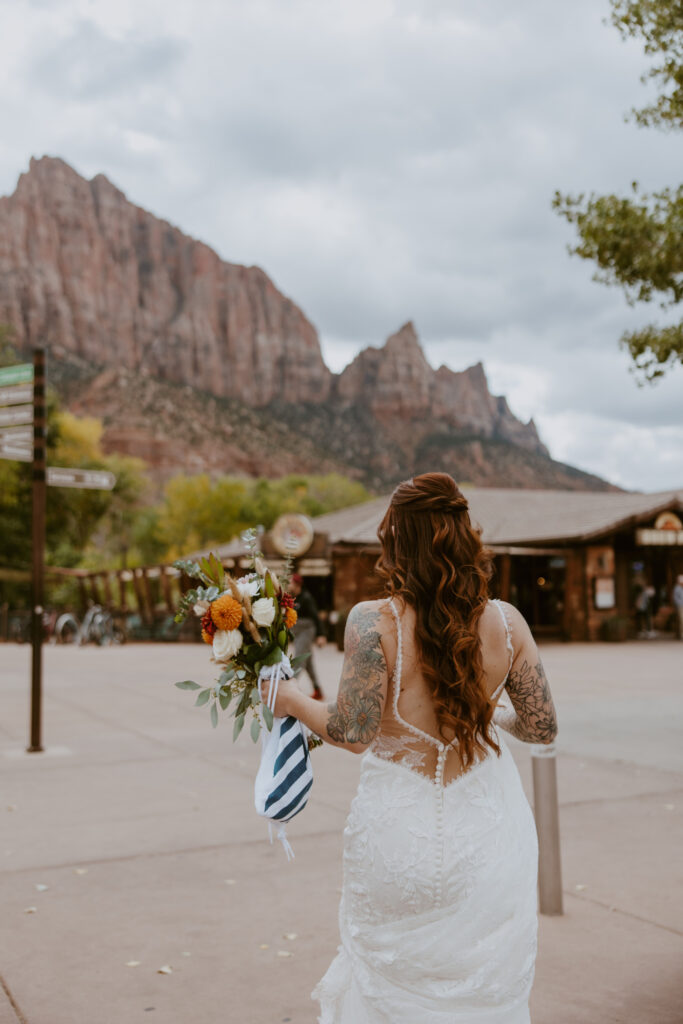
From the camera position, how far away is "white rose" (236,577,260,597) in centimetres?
277

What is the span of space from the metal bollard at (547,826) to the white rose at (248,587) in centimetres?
230

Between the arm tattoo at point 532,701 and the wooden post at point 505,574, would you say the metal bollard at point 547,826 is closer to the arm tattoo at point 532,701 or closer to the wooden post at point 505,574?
the arm tattoo at point 532,701

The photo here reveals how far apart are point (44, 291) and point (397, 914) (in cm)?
16067

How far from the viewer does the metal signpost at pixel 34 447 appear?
9266 millimetres

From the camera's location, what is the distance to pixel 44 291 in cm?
15225

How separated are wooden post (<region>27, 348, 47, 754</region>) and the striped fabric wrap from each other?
6.83 metres

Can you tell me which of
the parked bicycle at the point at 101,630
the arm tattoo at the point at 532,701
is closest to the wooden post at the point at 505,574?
the parked bicycle at the point at 101,630

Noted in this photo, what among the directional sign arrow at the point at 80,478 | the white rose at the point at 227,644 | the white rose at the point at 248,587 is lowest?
the white rose at the point at 227,644

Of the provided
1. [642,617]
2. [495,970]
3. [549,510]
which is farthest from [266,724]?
[549,510]

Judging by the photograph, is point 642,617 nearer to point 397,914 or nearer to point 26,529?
point 397,914

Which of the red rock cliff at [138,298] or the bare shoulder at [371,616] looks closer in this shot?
the bare shoulder at [371,616]

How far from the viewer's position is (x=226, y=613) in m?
2.68

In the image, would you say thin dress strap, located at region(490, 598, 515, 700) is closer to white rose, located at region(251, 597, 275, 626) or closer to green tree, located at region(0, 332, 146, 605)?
white rose, located at region(251, 597, 275, 626)

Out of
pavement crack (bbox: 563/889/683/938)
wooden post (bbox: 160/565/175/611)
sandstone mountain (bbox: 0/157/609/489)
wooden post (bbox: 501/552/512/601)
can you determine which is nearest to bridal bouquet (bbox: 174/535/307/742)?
pavement crack (bbox: 563/889/683/938)
